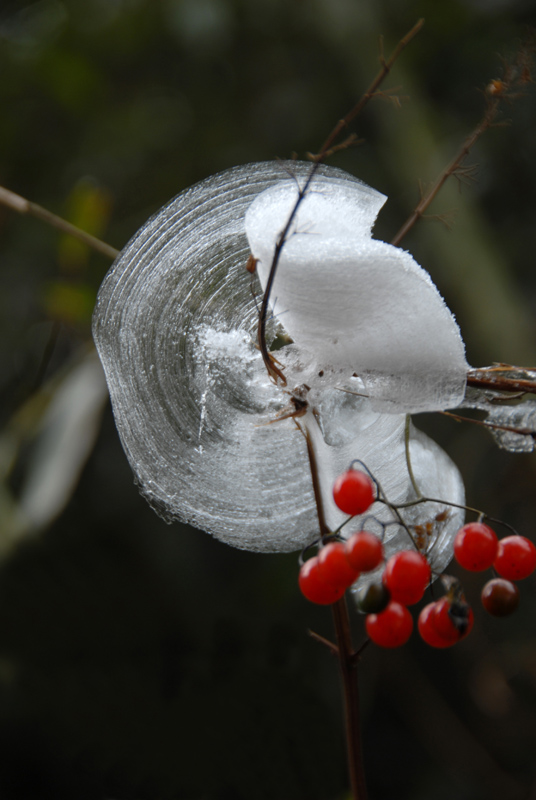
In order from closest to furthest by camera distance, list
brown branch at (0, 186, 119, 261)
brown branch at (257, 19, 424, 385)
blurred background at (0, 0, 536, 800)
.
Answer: brown branch at (257, 19, 424, 385), brown branch at (0, 186, 119, 261), blurred background at (0, 0, 536, 800)

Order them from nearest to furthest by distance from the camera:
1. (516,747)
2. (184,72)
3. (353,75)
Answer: (516,747)
(353,75)
(184,72)

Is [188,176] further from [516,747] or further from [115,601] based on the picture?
[516,747]

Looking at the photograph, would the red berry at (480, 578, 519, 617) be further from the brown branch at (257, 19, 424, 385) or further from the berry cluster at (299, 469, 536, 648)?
the brown branch at (257, 19, 424, 385)

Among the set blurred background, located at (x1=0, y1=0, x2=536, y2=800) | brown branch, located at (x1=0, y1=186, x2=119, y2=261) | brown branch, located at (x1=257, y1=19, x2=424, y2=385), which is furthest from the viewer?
blurred background, located at (x1=0, y1=0, x2=536, y2=800)

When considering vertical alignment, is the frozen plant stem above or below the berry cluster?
below

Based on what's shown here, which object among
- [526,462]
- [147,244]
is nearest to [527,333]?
[526,462]

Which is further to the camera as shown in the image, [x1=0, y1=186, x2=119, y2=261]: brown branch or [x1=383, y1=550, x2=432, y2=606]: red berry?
[x1=0, y1=186, x2=119, y2=261]: brown branch

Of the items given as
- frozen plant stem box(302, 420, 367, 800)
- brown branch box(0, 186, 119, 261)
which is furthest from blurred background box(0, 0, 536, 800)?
frozen plant stem box(302, 420, 367, 800)

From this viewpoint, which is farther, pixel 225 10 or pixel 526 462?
pixel 225 10
